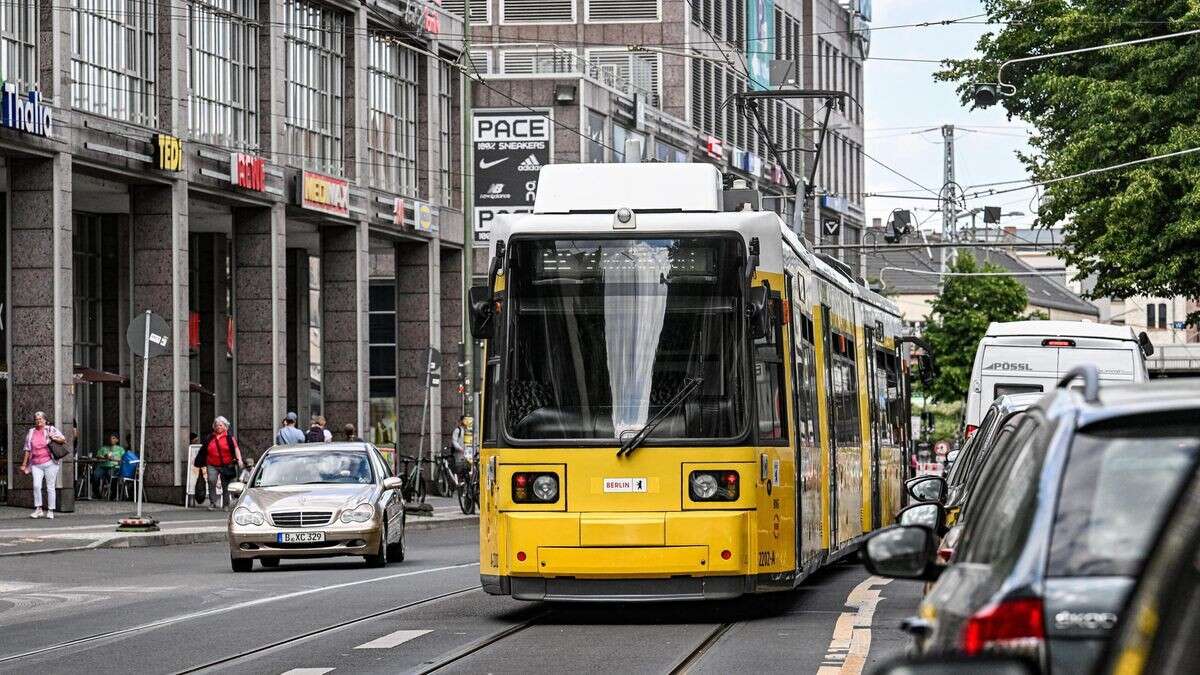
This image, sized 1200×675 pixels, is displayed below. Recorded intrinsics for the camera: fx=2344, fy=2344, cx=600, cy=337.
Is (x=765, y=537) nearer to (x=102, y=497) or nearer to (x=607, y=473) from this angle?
(x=607, y=473)

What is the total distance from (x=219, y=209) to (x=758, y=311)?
3371cm

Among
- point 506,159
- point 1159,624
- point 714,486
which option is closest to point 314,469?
point 714,486

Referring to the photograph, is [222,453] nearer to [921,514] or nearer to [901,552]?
[921,514]

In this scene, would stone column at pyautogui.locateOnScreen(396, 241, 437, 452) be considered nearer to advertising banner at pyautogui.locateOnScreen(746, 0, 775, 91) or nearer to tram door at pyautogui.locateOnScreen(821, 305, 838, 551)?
advertising banner at pyautogui.locateOnScreen(746, 0, 775, 91)

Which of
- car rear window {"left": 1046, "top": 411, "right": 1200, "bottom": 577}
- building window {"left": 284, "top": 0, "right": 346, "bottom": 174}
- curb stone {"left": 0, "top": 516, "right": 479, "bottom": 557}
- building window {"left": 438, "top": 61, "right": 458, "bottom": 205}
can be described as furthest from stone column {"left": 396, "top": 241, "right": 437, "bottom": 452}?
car rear window {"left": 1046, "top": 411, "right": 1200, "bottom": 577}

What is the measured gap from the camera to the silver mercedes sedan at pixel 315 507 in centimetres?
2398

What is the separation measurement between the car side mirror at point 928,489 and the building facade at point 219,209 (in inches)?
955

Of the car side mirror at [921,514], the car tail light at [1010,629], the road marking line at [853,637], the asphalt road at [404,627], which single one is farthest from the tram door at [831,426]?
the car tail light at [1010,629]

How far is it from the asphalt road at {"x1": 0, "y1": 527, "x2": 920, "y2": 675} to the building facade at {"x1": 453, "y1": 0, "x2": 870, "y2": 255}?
130ft

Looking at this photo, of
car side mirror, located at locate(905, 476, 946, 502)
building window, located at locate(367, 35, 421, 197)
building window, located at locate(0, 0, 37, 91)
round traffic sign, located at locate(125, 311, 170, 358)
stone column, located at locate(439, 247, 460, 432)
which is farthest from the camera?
stone column, located at locate(439, 247, 460, 432)

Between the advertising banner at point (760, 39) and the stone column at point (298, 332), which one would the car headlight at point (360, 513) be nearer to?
the stone column at point (298, 332)

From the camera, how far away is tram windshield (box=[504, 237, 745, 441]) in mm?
15297

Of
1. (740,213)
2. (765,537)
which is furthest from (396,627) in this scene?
(740,213)

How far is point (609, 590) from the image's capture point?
600 inches
